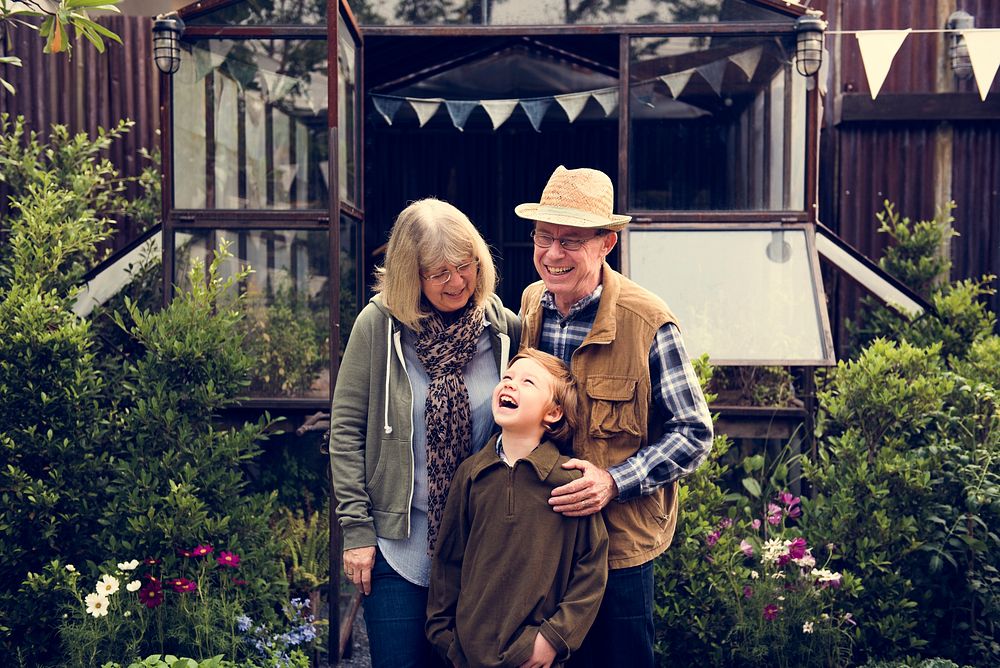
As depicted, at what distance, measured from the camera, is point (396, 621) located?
8.48 ft

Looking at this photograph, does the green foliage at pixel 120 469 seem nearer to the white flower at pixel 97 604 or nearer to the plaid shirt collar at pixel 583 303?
the white flower at pixel 97 604

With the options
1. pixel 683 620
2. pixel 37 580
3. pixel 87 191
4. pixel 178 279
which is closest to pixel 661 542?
pixel 683 620

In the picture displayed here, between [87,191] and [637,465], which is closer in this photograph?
[637,465]

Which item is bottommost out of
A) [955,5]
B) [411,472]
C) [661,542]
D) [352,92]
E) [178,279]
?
[661,542]

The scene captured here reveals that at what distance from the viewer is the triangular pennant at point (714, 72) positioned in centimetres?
513

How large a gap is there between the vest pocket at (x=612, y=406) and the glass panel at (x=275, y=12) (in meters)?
3.13

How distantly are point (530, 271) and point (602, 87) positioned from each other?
201 cm

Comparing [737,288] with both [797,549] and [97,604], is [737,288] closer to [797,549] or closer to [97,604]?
[797,549]

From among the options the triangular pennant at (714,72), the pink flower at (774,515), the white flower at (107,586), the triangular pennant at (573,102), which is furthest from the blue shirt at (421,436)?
the triangular pennant at (573,102)

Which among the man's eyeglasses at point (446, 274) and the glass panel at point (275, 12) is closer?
the man's eyeglasses at point (446, 274)

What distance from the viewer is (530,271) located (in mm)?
8586

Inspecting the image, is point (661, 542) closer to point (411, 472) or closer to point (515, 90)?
point (411, 472)

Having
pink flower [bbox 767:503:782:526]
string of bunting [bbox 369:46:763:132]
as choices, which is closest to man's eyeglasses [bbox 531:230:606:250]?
pink flower [bbox 767:503:782:526]

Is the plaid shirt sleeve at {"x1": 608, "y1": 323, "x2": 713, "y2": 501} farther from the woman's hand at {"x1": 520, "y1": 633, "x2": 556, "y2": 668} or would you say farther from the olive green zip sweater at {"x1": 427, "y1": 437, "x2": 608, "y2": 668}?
the woman's hand at {"x1": 520, "y1": 633, "x2": 556, "y2": 668}
